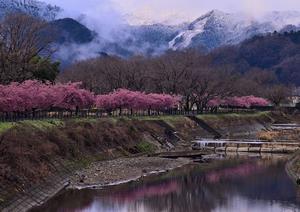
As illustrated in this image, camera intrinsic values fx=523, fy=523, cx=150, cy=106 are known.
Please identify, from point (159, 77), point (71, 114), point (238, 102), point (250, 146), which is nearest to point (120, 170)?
point (250, 146)

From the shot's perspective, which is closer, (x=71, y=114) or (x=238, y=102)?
(x=71, y=114)

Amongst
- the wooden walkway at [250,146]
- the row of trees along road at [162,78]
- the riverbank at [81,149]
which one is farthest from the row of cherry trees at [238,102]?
the wooden walkway at [250,146]

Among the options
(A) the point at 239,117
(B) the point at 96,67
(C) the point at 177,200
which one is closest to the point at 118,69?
(B) the point at 96,67

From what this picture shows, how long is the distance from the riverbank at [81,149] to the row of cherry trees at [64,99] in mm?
4904

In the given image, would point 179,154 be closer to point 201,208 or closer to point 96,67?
point 201,208

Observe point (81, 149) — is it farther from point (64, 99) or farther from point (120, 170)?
point (64, 99)

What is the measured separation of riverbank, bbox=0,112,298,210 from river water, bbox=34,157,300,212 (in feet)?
8.08

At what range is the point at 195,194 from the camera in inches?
1559

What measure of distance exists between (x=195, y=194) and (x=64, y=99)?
34343 millimetres

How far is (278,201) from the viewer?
119 ft

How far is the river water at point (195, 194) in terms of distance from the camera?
34312 millimetres

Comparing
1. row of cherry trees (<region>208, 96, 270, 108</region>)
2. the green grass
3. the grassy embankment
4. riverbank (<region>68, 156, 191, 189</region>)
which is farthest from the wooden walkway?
row of cherry trees (<region>208, 96, 270, 108</region>)

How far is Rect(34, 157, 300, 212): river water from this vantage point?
3431cm

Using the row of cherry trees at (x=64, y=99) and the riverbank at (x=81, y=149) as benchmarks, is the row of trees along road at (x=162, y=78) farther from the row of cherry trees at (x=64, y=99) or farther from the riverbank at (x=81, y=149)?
the riverbank at (x=81, y=149)
